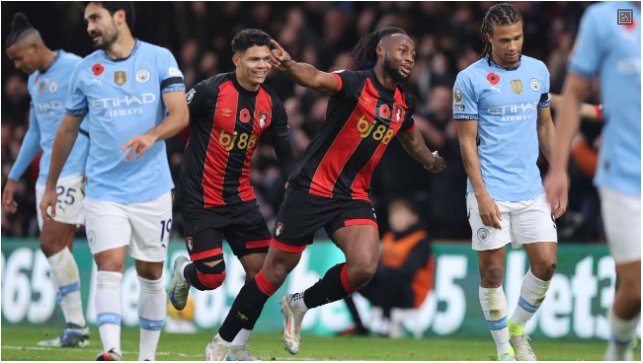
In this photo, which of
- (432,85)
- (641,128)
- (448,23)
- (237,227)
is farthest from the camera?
(448,23)

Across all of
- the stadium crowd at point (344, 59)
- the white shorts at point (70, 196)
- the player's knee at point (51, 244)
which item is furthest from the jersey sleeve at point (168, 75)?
the stadium crowd at point (344, 59)

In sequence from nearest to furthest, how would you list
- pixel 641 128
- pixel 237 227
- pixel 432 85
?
1. pixel 641 128
2. pixel 237 227
3. pixel 432 85

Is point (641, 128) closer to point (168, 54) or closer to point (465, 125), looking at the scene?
point (465, 125)

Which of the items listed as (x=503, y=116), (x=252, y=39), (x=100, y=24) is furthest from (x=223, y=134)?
(x=503, y=116)

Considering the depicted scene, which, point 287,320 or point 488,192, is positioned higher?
point 488,192

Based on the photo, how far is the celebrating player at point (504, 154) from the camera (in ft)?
30.0

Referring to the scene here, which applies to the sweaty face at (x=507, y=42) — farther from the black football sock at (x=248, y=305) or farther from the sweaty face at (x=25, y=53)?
the sweaty face at (x=25, y=53)

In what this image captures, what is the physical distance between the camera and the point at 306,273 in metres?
15.0

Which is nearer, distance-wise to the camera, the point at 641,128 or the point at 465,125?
the point at 641,128

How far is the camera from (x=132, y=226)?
29.8 feet

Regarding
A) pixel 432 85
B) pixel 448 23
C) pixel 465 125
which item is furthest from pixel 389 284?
pixel 465 125

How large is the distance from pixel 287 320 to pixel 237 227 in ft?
3.45

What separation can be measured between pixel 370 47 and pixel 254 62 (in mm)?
953

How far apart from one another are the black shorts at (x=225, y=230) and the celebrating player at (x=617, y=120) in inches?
154
